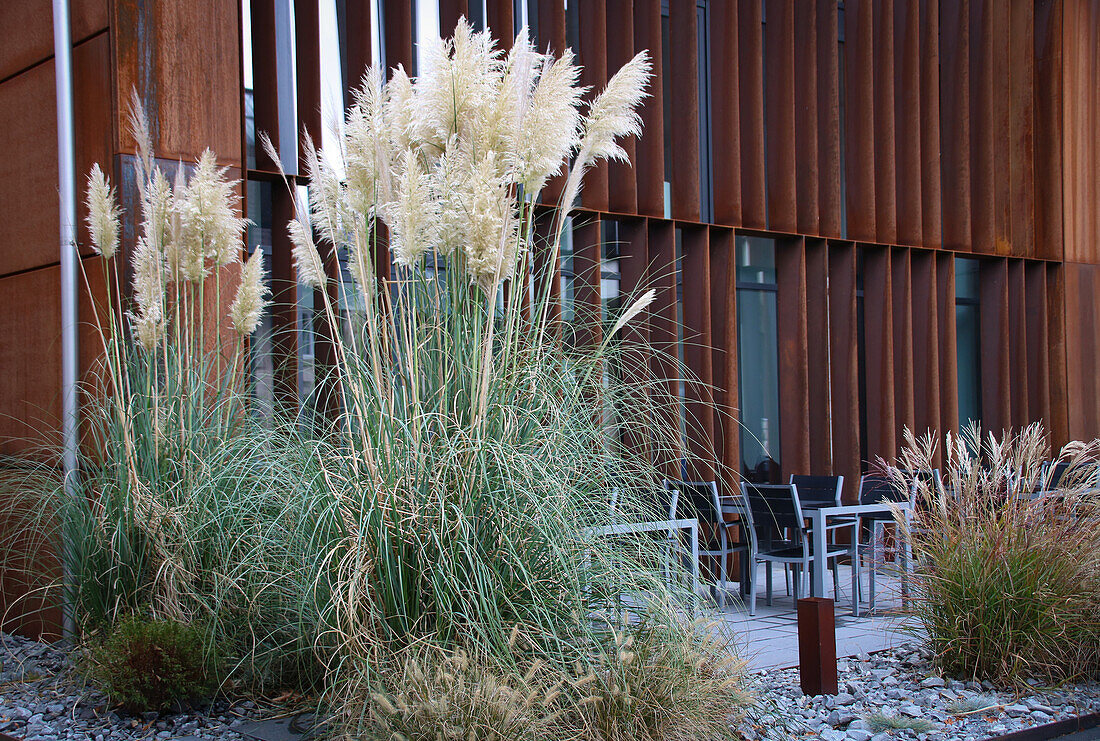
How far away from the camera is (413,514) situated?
8.19 ft

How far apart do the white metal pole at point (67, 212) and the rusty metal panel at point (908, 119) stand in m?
5.79

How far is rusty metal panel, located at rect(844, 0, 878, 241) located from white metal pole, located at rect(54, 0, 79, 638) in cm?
524

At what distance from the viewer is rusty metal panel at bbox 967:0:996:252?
7969 mm

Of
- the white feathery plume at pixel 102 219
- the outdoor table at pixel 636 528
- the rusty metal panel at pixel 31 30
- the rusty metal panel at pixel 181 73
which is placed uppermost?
the rusty metal panel at pixel 31 30

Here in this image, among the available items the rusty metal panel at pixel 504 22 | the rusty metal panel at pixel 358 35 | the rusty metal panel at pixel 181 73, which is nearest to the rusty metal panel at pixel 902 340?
the rusty metal panel at pixel 504 22

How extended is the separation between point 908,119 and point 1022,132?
Answer: 1.40m

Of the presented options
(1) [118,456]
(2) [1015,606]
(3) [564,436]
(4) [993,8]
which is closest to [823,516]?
(2) [1015,606]

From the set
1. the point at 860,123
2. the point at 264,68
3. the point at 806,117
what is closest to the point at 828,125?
the point at 806,117

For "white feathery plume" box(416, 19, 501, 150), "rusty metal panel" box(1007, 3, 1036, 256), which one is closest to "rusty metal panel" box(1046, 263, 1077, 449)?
"rusty metal panel" box(1007, 3, 1036, 256)

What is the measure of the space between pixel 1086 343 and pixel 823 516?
520 cm

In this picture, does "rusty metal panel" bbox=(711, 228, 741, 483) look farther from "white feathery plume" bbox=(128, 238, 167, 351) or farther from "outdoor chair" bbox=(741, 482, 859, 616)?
"white feathery plume" bbox=(128, 238, 167, 351)

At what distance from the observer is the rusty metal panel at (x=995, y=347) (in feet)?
26.2

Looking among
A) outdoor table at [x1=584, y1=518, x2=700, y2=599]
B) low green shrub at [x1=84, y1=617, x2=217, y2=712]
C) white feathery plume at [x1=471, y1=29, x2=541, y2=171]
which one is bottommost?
low green shrub at [x1=84, y1=617, x2=217, y2=712]

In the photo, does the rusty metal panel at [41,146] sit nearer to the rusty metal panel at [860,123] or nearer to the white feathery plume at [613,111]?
the white feathery plume at [613,111]
